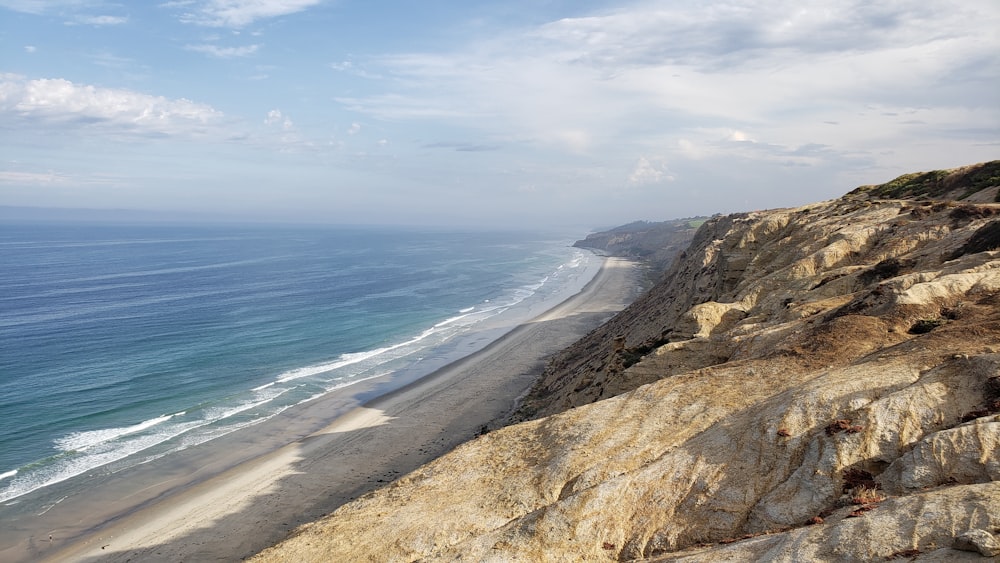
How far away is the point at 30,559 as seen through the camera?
30.3 meters

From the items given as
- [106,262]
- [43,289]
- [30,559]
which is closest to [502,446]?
[30,559]

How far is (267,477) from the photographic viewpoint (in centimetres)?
3928

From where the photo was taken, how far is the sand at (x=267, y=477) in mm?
31609

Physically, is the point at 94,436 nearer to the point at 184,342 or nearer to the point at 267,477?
the point at 267,477

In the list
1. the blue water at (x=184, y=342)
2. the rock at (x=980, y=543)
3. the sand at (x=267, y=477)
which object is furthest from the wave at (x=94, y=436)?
the rock at (x=980, y=543)

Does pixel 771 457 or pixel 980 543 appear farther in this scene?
pixel 771 457

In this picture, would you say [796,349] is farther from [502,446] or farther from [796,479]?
[502,446]

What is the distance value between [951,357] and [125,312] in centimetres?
9970

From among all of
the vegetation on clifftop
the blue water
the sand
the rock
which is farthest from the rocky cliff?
the blue water

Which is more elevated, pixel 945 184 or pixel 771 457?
pixel 945 184

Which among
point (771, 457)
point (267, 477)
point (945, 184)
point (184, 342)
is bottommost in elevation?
point (267, 477)

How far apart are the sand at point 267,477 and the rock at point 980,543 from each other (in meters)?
30.5

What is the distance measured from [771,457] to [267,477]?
110ft

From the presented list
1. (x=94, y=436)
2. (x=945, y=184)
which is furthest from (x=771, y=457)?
(x=94, y=436)
